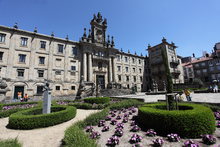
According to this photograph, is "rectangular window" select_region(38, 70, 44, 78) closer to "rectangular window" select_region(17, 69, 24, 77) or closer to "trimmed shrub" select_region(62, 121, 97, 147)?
"rectangular window" select_region(17, 69, 24, 77)

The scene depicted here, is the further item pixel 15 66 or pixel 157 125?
pixel 15 66

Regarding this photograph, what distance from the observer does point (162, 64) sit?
128ft

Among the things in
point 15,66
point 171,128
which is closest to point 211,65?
point 171,128

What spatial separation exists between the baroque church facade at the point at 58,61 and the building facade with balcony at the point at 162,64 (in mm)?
10529

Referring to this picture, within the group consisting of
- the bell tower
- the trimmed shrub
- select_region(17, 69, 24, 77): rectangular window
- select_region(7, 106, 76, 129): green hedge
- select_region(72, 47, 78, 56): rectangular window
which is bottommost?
select_region(7, 106, 76, 129): green hedge

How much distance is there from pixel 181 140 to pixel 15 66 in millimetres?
28209

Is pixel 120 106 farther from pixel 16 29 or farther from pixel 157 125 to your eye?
pixel 16 29

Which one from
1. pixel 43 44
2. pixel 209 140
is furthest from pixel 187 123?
pixel 43 44

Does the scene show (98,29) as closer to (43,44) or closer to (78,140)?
(43,44)

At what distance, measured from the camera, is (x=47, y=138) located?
4.79 metres

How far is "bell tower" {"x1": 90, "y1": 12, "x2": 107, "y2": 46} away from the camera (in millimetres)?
32706

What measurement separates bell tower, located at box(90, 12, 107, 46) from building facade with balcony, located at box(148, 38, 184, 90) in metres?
21.4

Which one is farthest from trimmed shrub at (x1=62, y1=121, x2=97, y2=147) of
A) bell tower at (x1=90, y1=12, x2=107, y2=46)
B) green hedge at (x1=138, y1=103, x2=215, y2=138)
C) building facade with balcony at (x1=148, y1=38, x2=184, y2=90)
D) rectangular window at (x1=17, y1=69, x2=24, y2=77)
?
building facade with balcony at (x1=148, y1=38, x2=184, y2=90)

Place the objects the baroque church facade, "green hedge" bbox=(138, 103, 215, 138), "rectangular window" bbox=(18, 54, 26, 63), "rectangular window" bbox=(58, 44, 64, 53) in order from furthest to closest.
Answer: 1. "rectangular window" bbox=(58, 44, 64, 53)
2. "rectangular window" bbox=(18, 54, 26, 63)
3. the baroque church facade
4. "green hedge" bbox=(138, 103, 215, 138)
